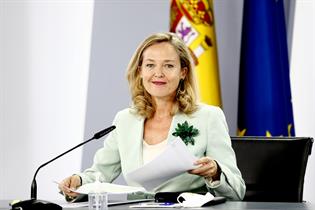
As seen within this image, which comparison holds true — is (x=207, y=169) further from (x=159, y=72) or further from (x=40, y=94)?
(x=40, y=94)

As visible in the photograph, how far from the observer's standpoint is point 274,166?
2.85 metres

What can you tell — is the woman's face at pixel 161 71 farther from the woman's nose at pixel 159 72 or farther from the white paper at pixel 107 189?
the white paper at pixel 107 189

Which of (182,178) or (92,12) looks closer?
(182,178)

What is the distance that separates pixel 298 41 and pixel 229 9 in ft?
1.68

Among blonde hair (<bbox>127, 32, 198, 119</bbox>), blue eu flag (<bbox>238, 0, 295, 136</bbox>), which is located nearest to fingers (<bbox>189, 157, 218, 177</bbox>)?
blonde hair (<bbox>127, 32, 198, 119</bbox>)

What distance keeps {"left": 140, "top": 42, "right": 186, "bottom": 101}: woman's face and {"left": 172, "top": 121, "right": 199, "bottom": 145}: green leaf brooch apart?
0.56ft

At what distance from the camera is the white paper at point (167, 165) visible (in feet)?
7.49

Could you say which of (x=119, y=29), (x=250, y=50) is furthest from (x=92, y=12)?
(x=250, y=50)

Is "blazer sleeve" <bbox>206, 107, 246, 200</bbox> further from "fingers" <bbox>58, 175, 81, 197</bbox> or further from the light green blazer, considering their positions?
"fingers" <bbox>58, 175, 81, 197</bbox>

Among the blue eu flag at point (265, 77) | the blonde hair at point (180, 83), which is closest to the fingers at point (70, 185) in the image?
the blonde hair at point (180, 83)

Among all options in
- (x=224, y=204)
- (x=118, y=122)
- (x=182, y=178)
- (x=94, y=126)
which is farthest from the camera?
(x=94, y=126)

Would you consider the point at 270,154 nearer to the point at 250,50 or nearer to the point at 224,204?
the point at 224,204

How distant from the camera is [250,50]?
439 cm

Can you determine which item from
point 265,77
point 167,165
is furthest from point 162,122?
point 265,77
